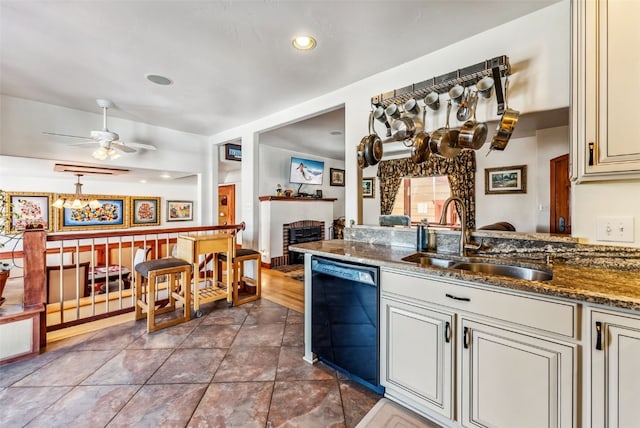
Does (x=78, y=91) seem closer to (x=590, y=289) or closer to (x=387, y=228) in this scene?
(x=387, y=228)

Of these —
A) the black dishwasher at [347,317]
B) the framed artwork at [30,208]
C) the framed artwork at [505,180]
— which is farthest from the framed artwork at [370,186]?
the framed artwork at [30,208]

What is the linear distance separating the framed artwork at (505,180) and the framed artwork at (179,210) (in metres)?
7.45

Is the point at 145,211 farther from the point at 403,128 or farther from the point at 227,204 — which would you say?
the point at 403,128

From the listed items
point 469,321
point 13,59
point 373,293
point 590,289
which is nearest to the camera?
point 590,289

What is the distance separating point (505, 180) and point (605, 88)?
316 centimetres

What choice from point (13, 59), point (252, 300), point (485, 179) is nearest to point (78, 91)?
point (13, 59)

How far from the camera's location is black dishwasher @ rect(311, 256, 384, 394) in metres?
1.69

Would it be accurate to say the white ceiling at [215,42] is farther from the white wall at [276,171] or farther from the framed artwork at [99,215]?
the framed artwork at [99,215]

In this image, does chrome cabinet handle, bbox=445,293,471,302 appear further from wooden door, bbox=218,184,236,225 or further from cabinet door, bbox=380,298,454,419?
wooden door, bbox=218,184,236,225

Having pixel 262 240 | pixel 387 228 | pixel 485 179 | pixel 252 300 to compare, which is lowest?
pixel 252 300

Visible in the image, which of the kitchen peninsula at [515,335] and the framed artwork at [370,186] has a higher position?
the framed artwork at [370,186]

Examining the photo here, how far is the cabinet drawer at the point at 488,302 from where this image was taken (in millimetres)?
1089

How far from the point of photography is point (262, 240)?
5.61 metres

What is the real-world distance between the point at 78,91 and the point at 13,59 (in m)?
0.61
